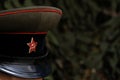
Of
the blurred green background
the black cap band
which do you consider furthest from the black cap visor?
the blurred green background

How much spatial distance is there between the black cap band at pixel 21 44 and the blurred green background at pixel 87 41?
987mm

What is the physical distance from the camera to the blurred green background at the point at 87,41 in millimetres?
2789

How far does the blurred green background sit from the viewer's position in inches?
110

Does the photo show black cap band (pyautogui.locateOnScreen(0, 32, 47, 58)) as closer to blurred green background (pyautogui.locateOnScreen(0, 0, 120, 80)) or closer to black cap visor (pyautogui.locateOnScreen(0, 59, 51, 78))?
black cap visor (pyautogui.locateOnScreen(0, 59, 51, 78))

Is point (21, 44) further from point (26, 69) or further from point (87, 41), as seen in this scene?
point (87, 41)

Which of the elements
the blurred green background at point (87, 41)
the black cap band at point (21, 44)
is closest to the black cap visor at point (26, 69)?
the black cap band at point (21, 44)

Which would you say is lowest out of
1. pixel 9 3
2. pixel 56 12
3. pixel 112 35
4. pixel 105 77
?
pixel 105 77

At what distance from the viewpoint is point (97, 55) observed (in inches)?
117

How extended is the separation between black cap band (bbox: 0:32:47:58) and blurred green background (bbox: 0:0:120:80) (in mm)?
987

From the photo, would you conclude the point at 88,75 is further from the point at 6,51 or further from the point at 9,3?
the point at 6,51

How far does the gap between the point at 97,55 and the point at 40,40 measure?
1.28 m

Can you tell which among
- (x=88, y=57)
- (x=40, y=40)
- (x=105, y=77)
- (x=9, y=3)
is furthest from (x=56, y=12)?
(x=105, y=77)

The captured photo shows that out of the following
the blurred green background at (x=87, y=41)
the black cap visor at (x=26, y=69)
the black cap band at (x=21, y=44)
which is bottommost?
the blurred green background at (x=87, y=41)

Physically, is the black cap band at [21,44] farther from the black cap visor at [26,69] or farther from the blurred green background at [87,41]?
the blurred green background at [87,41]
